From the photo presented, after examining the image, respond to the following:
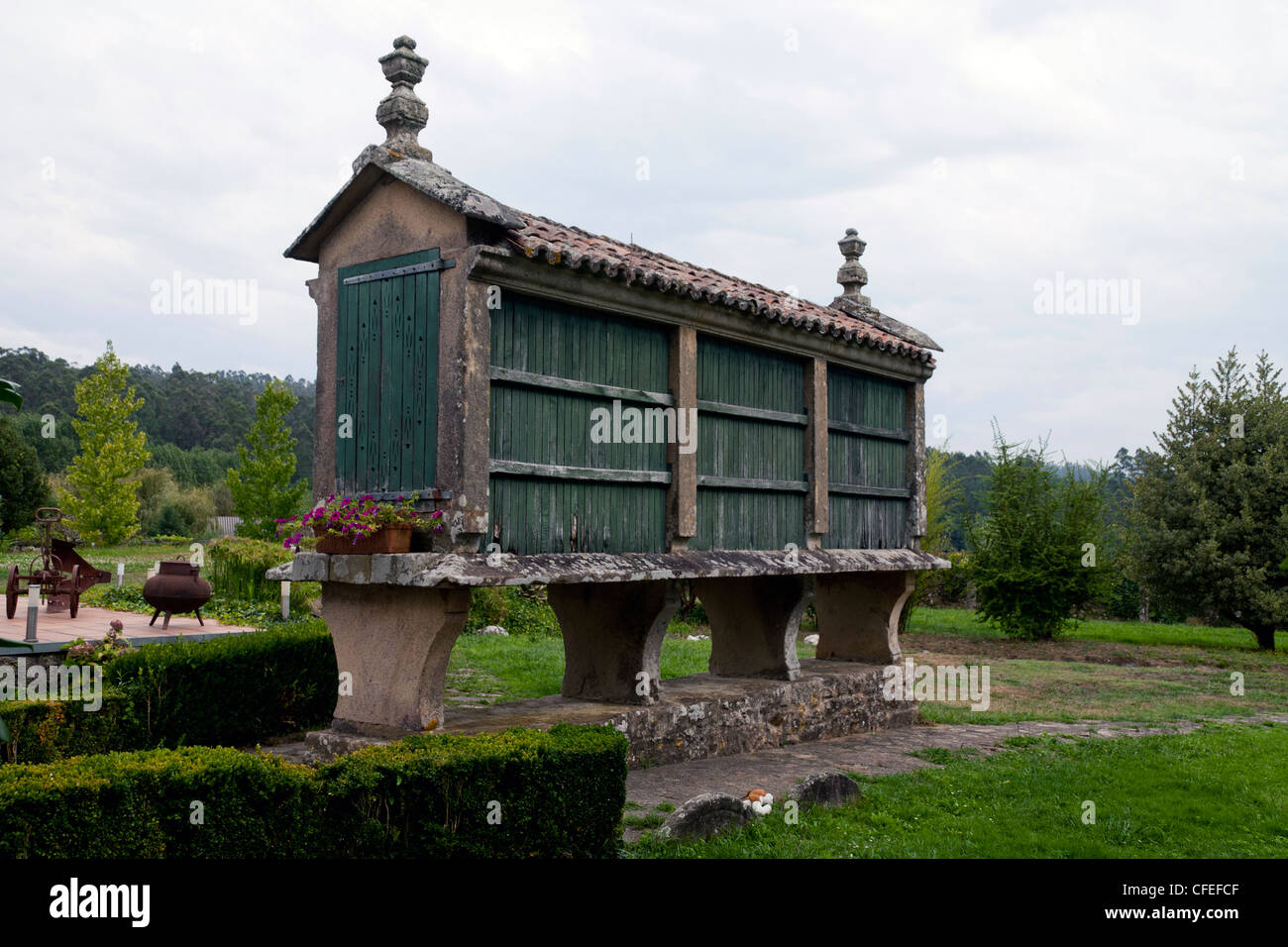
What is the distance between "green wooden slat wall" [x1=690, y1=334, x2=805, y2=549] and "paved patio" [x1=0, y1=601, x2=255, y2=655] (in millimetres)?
6089

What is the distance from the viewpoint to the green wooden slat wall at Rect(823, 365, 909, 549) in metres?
10.7

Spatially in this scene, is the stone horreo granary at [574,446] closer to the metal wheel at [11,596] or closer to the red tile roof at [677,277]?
the red tile roof at [677,277]

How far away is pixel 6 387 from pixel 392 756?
3.14 m

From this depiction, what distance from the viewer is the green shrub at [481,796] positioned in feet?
16.3

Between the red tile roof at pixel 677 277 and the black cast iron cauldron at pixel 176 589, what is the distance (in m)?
8.15

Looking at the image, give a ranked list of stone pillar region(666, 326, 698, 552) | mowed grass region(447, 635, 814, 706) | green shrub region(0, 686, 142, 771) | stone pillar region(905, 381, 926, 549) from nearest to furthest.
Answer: green shrub region(0, 686, 142, 771) → stone pillar region(666, 326, 698, 552) → stone pillar region(905, 381, 926, 549) → mowed grass region(447, 635, 814, 706)

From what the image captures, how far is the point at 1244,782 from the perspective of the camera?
8398 mm

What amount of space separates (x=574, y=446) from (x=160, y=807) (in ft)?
13.1

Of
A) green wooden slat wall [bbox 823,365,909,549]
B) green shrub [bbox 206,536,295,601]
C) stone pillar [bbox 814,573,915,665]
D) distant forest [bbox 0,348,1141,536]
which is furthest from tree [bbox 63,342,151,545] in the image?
green wooden slat wall [bbox 823,365,909,549]

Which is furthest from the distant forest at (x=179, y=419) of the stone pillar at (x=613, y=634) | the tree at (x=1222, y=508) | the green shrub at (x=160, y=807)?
the green shrub at (x=160, y=807)

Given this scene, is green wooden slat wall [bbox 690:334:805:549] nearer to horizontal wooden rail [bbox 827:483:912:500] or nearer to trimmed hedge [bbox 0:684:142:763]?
horizontal wooden rail [bbox 827:483:912:500]

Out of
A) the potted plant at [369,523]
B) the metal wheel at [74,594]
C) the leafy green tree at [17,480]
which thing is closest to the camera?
the potted plant at [369,523]
